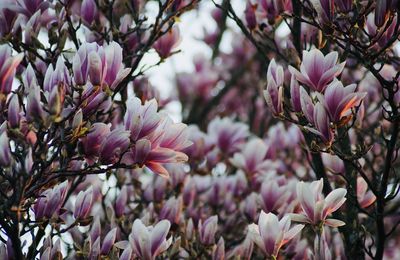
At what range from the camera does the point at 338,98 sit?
2.81m

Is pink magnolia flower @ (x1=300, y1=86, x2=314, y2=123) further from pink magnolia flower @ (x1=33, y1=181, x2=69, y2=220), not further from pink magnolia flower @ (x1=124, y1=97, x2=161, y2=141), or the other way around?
pink magnolia flower @ (x1=33, y1=181, x2=69, y2=220)

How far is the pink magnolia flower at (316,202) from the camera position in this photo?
2.79m

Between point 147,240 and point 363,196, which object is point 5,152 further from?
point 363,196

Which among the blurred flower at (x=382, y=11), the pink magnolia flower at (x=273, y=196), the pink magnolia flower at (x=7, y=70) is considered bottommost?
the pink magnolia flower at (x=273, y=196)

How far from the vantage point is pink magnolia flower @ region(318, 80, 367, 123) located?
280 cm

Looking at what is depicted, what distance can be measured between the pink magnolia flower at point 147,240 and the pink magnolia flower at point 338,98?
2.66 ft

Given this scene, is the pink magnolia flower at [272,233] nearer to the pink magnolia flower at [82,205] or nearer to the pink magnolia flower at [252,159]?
the pink magnolia flower at [82,205]

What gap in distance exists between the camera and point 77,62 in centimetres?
270

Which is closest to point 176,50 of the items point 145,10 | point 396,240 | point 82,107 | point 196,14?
point 145,10

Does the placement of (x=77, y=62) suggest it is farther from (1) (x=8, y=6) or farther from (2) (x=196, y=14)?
(2) (x=196, y=14)

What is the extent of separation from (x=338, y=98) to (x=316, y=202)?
1.41ft

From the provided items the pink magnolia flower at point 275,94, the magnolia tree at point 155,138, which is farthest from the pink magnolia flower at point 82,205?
the pink magnolia flower at point 275,94

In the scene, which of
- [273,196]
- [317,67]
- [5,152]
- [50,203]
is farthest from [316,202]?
[5,152]

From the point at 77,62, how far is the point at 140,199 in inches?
64.1
